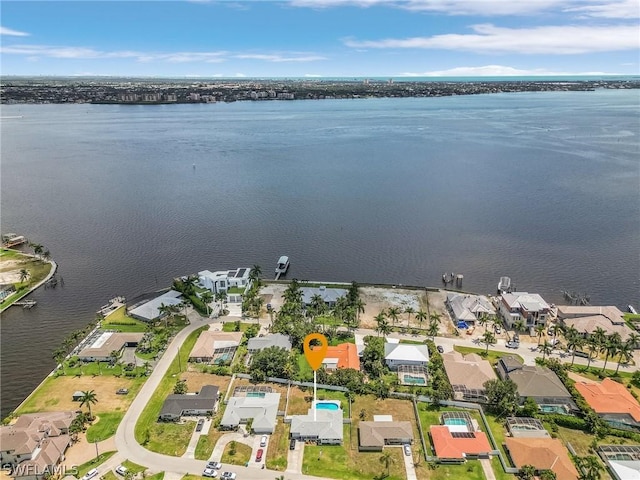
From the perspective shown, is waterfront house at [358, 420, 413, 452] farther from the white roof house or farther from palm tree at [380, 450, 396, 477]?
the white roof house

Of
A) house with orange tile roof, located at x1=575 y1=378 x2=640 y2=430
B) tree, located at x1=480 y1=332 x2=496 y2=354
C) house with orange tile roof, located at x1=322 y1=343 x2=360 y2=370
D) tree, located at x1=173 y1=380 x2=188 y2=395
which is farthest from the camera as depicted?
tree, located at x1=480 y1=332 x2=496 y2=354

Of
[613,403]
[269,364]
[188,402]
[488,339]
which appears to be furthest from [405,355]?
[188,402]

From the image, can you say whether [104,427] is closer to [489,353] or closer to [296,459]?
[296,459]

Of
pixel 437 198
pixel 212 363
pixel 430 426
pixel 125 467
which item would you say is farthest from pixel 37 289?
pixel 437 198

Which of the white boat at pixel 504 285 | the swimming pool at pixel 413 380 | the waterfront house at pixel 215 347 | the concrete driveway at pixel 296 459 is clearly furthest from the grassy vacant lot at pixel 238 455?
the white boat at pixel 504 285

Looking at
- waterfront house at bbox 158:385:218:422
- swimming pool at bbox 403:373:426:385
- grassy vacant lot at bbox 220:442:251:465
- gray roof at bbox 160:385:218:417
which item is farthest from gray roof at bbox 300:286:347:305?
grassy vacant lot at bbox 220:442:251:465

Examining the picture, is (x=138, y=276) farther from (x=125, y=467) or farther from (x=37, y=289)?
(x=125, y=467)

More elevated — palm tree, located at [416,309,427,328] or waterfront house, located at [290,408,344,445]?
palm tree, located at [416,309,427,328]

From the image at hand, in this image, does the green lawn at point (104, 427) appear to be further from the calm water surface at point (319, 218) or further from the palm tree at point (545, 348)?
the palm tree at point (545, 348)
